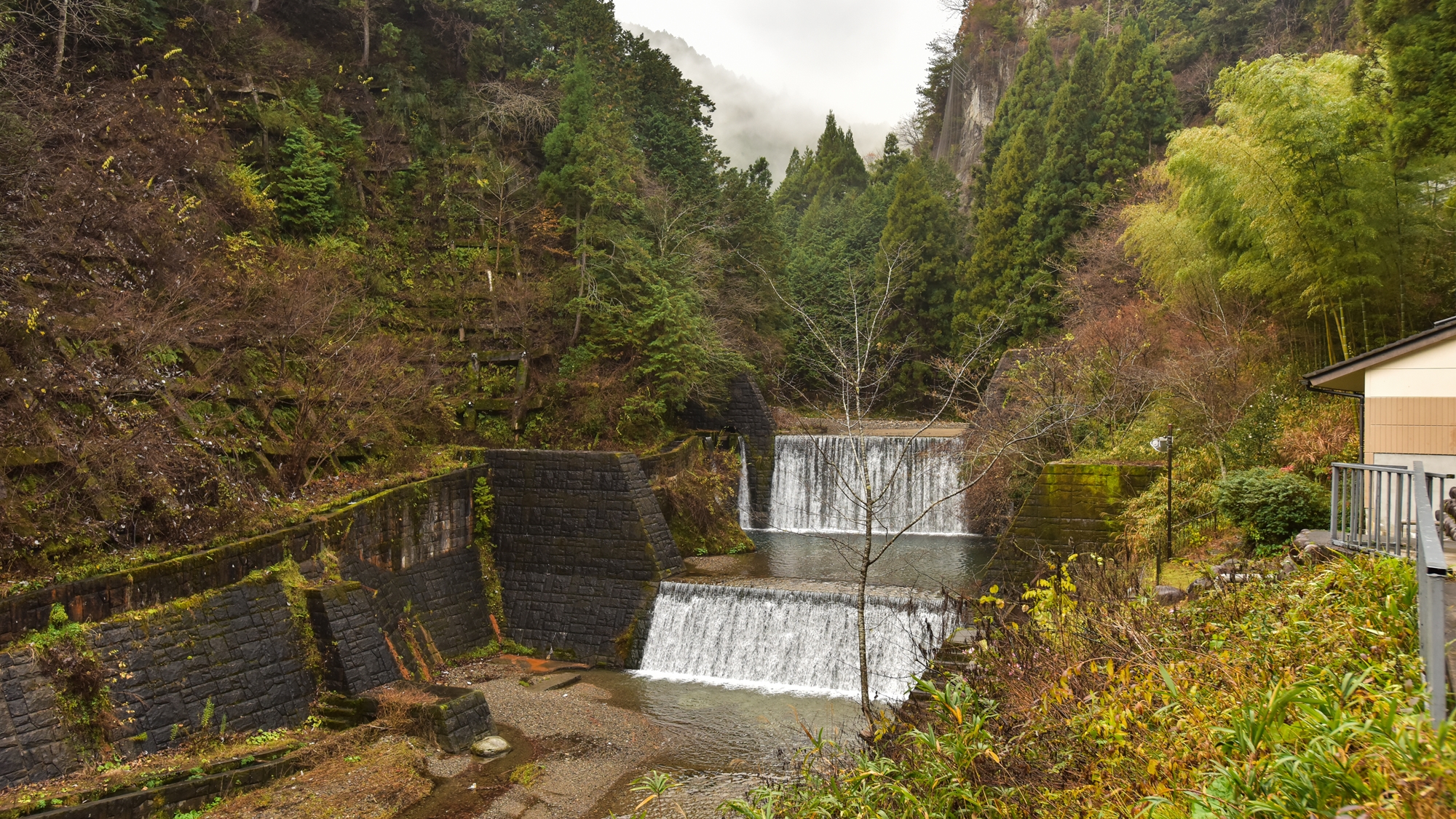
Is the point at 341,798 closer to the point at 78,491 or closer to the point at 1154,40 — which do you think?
the point at 78,491

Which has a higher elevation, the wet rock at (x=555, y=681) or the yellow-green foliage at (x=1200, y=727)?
the yellow-green foliage at (x=1200, y=727)

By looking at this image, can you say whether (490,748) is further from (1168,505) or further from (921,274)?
(921,274)

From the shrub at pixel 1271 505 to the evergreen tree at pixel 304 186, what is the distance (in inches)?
694

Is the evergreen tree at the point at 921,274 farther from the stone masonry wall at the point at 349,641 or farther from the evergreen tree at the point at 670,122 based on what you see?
the stone masonry wall at the point at 349,641

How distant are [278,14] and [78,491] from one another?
16737 mm

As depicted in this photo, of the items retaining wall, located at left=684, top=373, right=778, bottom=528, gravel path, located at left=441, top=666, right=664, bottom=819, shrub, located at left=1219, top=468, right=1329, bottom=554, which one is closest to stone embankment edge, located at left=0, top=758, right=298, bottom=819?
gravel path, located at left=441, top=666, right=664, bottom=819

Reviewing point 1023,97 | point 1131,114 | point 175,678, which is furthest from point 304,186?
point 1023,97

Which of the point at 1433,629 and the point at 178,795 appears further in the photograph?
the point at 178,795

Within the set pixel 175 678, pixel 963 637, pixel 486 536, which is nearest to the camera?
pixel 963 637

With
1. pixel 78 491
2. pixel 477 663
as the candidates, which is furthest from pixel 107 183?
pixel 477 663

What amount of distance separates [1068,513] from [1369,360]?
4133 millimetres

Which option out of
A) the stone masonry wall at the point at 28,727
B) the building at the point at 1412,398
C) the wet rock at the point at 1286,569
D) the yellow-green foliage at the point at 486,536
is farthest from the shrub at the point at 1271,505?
the stone masonry wall at the point at 28,727

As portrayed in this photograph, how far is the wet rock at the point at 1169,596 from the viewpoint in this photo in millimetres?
6713

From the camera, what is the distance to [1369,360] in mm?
7641
